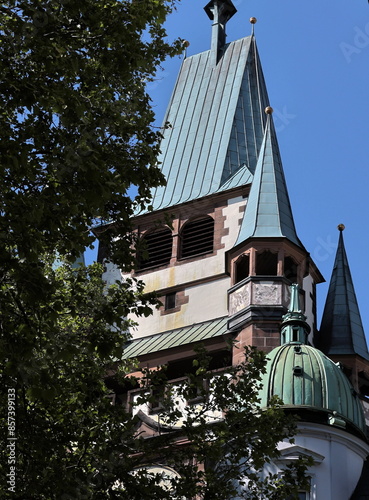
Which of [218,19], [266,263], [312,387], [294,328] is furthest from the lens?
[218,19]

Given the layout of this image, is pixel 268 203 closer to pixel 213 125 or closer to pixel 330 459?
pixel 213 125

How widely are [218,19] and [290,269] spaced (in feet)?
49.8

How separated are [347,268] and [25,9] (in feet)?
84.6

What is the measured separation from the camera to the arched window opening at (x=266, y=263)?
39656mm

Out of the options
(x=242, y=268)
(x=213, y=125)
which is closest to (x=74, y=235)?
(x=242, y=268)

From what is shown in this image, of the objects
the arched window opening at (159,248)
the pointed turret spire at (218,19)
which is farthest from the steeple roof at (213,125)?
the arched window opening at (159,248)

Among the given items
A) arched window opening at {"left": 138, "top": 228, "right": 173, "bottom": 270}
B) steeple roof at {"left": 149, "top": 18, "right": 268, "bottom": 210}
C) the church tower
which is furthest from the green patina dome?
steeple roof at {"left": 149, "top": 18, "right": 268, "bottom": 210}

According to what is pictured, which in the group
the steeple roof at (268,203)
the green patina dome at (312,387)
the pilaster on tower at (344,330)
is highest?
the steeple roof at (268,203)

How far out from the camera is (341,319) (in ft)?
133

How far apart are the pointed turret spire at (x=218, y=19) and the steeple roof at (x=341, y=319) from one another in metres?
10.9

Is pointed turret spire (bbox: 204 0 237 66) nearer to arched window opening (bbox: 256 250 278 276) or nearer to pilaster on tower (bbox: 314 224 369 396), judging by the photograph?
pilaster on tower (bbox: 314 224 369 396)

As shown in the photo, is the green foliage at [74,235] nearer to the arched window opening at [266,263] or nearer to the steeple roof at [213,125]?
the arched window opening at [266,263]

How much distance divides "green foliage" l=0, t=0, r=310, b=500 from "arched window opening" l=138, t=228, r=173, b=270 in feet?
72.1

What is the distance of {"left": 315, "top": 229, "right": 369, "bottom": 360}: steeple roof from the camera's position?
130 ft
